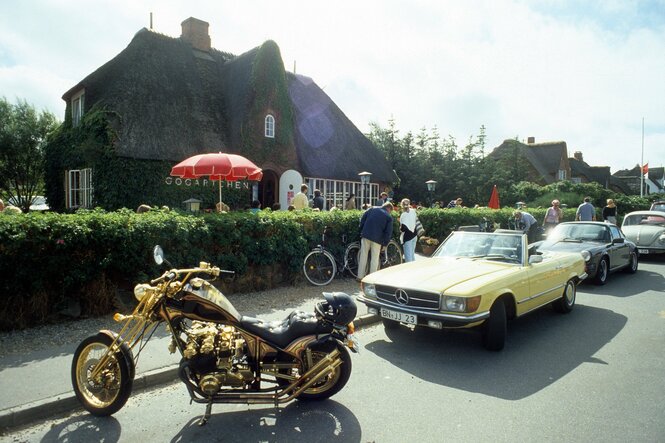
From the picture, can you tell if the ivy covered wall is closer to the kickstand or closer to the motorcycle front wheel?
the motorcycle front wheel

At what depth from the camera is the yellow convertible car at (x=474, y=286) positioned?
5027 mm

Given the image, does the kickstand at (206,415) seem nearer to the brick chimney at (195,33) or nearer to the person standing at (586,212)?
the person standing at (586,212)

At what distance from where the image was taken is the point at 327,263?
377 inches

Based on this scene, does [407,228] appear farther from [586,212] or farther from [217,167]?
[586,212]

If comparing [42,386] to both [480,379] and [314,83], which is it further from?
[314,83]

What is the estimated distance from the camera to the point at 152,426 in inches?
140

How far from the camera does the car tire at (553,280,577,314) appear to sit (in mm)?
7152

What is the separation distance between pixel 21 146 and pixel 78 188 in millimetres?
9680

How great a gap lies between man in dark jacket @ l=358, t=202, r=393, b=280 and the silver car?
982cm

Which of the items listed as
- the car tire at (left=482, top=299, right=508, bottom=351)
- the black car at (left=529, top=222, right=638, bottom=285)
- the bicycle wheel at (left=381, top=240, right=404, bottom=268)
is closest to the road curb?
the car tire at (left=482, top=299, right=508, bottom=351)

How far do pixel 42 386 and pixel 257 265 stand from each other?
15.2 feet

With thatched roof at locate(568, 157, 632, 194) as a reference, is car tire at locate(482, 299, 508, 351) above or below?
below

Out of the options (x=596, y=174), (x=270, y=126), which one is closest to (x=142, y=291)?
(x=270, y=126)

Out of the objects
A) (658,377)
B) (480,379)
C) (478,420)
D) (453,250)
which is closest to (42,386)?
(478,420)
